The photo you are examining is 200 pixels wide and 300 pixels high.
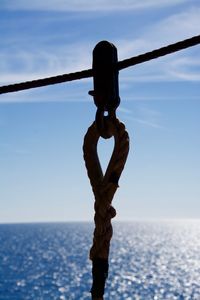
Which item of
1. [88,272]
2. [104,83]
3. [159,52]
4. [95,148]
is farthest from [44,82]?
[88,272]

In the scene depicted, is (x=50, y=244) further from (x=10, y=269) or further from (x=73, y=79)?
(x=73, y=79)

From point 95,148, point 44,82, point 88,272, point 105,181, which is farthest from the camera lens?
point 88,272

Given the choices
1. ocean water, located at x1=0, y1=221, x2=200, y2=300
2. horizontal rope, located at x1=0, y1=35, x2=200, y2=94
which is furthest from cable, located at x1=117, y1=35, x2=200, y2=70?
ocean water, located at x1=0, y1=221, x2=200, y2=300

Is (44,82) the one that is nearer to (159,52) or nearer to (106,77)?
(106,77)

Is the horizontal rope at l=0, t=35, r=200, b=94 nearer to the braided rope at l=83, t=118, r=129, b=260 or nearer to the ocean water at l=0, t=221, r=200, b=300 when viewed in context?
the braided rope at l=83, t=118, r=129, b=260

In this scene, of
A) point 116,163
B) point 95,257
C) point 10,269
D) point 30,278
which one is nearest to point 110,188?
point 116,163

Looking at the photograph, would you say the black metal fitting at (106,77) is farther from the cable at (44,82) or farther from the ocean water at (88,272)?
the ocean water at (88,272)
